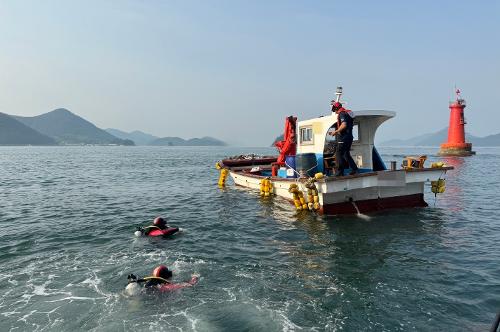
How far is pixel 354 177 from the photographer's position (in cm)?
1588

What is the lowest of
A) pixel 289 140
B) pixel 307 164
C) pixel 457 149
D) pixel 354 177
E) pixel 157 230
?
pixel 157 230

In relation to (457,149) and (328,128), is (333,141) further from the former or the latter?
(457,149)

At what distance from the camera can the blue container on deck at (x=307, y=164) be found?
18312 millimetres

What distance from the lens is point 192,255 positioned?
12094 millimetres

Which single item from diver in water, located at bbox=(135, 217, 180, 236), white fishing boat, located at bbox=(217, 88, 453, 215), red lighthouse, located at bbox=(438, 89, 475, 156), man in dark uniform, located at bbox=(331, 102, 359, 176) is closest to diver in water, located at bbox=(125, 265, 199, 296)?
diver in water, located at bbox=(135, 217, 180, 236)

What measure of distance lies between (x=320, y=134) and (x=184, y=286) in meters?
11.6

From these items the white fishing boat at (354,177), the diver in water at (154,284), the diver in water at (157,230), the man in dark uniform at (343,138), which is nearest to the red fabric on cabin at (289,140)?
the white fishing boat at (354,177)

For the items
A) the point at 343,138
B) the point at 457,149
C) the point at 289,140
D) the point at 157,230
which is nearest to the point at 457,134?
the point at 457,149

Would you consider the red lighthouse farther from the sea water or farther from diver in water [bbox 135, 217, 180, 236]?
diver in water [bbox 135, 217, 180, 236]

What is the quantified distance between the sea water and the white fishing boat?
765mm

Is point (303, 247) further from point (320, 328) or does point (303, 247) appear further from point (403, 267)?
point (320, 328)

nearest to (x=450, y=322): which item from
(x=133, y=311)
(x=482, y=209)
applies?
(x=133, y=311)

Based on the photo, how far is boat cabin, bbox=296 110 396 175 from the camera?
18.2 metres

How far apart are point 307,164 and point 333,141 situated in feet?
6.86
